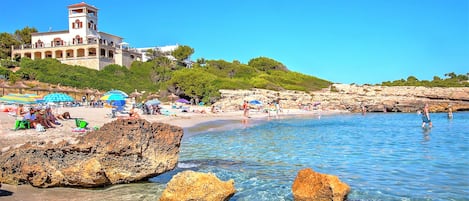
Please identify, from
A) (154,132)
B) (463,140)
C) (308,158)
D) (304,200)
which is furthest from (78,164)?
(463,140)

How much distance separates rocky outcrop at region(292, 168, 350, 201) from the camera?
679 cm

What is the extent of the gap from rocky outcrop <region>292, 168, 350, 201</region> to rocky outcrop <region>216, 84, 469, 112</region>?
1607 inches

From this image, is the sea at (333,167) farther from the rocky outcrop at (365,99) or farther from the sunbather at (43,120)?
the rocky outcrop at (365,99)

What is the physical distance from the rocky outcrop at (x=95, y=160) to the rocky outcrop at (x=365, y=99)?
39439mm

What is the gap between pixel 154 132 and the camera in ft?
28.6

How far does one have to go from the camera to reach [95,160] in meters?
7.96

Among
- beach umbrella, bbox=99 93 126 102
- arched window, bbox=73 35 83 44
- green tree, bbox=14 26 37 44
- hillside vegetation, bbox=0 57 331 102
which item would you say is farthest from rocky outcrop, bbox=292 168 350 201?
green tree, bbox=14 26 37 44

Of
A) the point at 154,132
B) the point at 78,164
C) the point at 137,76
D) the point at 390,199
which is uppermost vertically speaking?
the point at 137,76

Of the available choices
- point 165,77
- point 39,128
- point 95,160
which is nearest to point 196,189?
point 95,160

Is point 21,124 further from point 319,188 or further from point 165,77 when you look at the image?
point 165,77

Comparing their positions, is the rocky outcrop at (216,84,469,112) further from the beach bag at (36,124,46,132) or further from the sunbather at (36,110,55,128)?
the beach bag at (36,124,46,132)

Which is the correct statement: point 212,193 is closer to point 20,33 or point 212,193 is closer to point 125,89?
point 125,89

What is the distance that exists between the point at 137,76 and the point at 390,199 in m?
58.0

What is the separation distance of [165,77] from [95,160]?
55.8m
